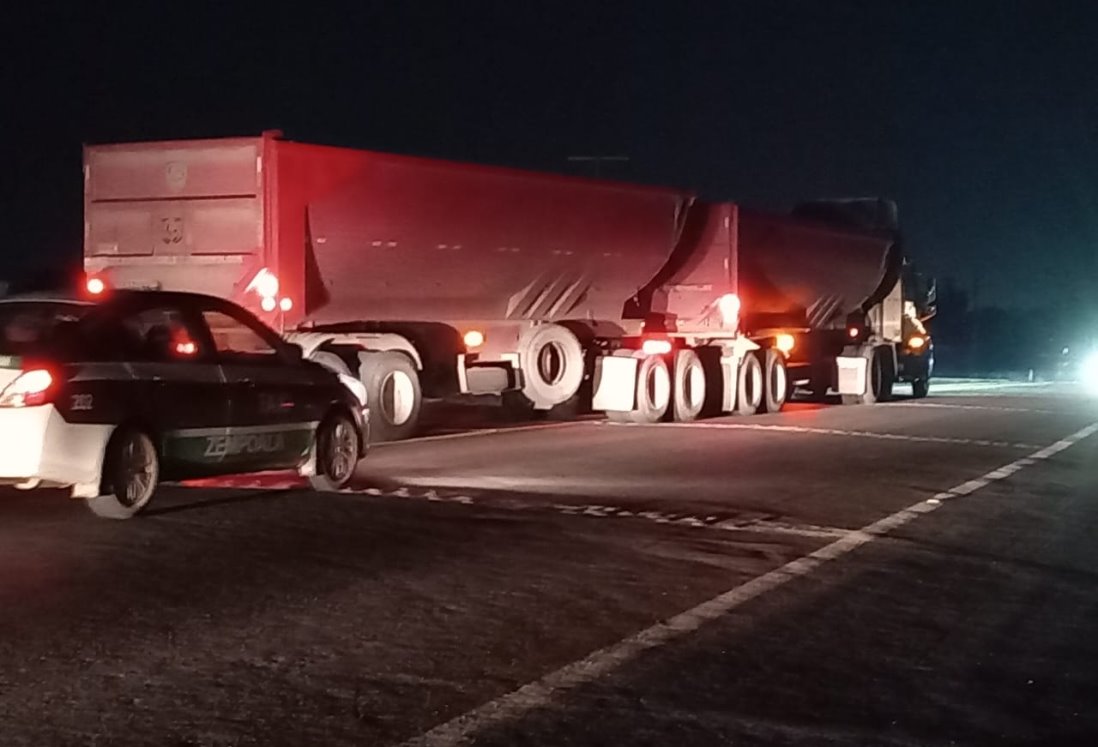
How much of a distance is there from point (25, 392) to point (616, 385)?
43.4ft

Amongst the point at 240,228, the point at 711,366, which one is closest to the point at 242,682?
the point at 240,228

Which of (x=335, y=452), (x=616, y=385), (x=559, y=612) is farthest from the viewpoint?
(x=616, y=385)

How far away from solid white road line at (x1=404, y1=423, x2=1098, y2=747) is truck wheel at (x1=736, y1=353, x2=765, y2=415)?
13.4 metres

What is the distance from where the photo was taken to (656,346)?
79.1ft

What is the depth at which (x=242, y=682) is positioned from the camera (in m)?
6.81

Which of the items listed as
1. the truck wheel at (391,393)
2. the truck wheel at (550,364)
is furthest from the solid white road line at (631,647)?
the truck wheel at (550,364)

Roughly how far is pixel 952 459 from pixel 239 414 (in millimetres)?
8278

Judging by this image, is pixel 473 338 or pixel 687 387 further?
pixel 687 387

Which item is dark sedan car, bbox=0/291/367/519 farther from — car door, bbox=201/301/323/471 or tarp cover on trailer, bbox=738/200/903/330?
tarp cover on trailer, bbox=738/200/903/330

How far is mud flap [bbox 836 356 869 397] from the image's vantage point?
102ft

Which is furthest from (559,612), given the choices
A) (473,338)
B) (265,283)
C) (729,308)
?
(729,308)

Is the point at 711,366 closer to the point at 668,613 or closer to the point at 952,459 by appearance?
the point at 952,459

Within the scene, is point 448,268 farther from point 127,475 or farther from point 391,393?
point 127,475

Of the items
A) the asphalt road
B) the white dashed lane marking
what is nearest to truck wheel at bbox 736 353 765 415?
the asphalt road
